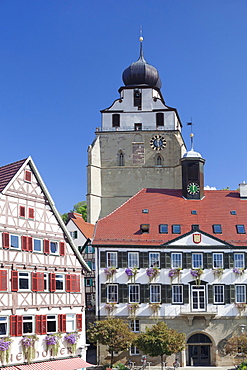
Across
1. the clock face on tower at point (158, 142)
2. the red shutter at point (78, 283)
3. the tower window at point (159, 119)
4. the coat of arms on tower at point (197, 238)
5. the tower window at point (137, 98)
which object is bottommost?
the red shutter at point (78, 283)

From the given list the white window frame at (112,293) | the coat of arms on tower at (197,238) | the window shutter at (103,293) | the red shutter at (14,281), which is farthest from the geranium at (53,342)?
the coat of arms on tower at (197,238)

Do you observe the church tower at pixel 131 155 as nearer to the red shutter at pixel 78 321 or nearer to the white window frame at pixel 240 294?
the white window frame at pixel 240 294

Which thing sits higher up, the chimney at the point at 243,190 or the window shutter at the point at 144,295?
the chimney at the point at 243,190

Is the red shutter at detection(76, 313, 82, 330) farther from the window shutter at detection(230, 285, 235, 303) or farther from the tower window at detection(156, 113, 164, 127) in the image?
the tower window at detection(156, 113, 164, 127)

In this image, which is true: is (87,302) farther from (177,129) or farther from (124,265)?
(177,129)

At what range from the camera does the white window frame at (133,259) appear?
169 feet

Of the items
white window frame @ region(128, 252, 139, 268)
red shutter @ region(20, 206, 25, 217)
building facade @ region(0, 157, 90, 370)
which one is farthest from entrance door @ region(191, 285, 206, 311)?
red shutter @ region(20, 206, 25, 217)

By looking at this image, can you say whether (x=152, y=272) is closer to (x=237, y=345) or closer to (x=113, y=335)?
(x=113, y=335)

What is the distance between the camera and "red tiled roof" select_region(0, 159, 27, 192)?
39650 millimetres

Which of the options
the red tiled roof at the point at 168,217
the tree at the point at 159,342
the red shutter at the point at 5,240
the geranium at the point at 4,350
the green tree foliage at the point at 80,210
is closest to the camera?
the geranium at the point at 4,350

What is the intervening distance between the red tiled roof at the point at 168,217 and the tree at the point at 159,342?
8.33 metres

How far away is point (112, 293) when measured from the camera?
167 ft

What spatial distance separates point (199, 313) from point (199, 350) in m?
3.34

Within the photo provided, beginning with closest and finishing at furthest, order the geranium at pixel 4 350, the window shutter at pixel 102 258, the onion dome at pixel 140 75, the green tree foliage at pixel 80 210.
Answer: the geranium at pixel 4 350, the window shutter at pixel 102 258, the onion dome at pixel 140 75, the green tree foliage at pixel 80 210
